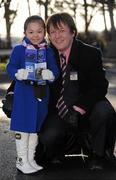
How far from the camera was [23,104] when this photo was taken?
5.35 meters

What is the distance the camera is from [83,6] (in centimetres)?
4297

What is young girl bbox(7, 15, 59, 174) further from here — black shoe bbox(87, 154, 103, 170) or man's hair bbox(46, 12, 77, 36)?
black shoe bbox(87, 154, 103, 170)

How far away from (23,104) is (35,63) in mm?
389

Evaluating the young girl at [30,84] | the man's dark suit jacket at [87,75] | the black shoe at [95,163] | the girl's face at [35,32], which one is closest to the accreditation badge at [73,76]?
the man's dark suit jacket at [87,75]

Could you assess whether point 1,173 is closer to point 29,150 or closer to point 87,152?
point 29,150

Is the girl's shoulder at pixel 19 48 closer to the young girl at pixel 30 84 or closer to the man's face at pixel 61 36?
the young girl at pixel 30 84

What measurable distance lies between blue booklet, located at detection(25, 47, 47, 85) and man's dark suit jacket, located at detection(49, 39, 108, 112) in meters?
0.28

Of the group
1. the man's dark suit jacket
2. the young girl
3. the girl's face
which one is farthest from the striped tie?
the girl's face

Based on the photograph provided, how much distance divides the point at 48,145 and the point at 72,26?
113cm

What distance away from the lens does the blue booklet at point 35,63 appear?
17.3 ft

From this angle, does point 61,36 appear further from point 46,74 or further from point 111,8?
point 111,8

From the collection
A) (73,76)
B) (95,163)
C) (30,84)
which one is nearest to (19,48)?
(30,84)

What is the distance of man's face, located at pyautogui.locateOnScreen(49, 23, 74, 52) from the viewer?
5.44 m

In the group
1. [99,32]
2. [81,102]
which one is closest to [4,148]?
[81,102]
